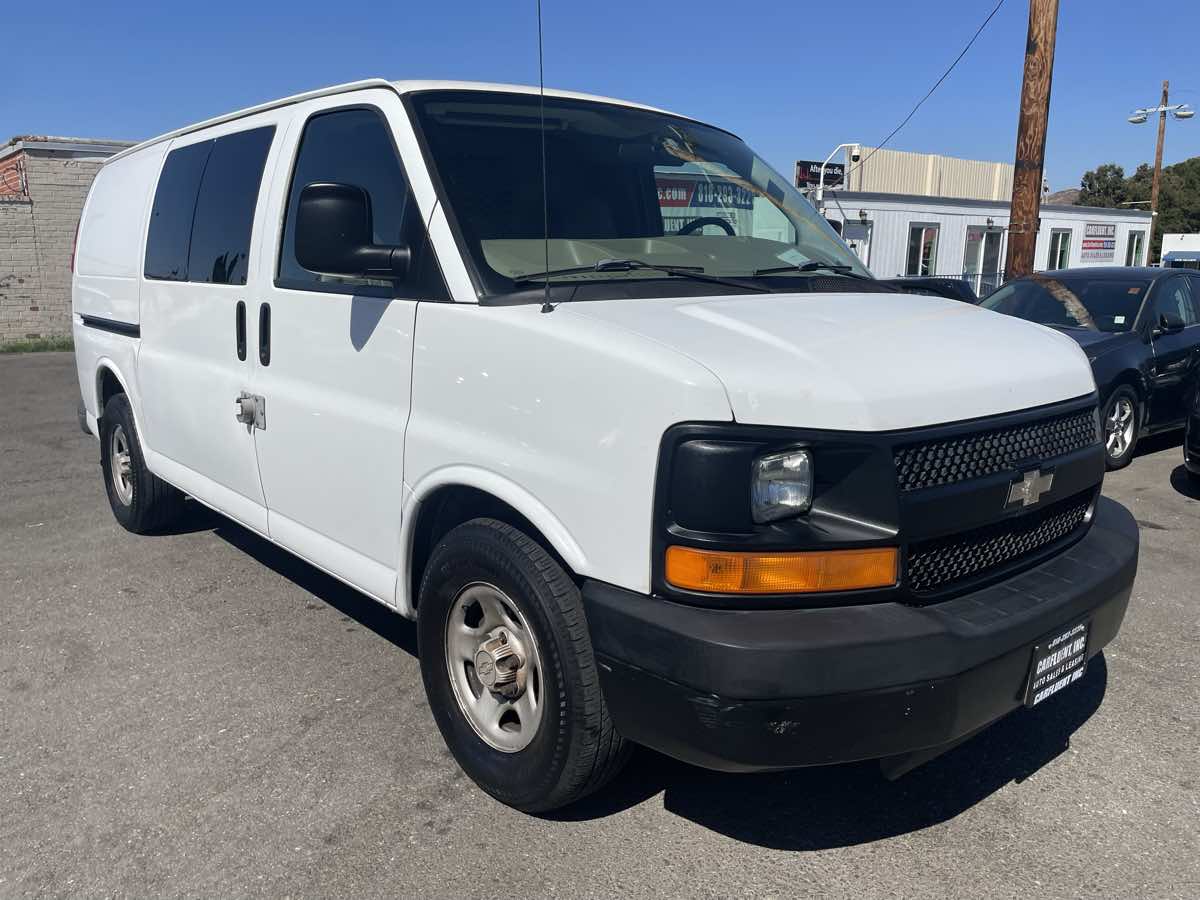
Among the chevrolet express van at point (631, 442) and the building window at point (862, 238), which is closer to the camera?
the chevrolet express van at point (631, 442)

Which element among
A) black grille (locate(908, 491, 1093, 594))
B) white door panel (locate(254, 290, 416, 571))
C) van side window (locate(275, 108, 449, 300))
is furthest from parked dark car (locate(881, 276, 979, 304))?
white door panel (locate(254, 290, 416, 571))

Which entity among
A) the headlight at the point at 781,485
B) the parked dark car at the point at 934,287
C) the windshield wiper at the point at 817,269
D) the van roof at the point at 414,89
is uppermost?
the van roof at the point at 414,89

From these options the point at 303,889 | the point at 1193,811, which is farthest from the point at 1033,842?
the point at 303,889

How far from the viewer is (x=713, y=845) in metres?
2.87

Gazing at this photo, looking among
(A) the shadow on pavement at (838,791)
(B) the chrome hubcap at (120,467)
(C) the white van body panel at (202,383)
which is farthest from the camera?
(B) the chrome hubcap at (120,467)

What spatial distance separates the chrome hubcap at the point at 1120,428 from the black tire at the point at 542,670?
666cm

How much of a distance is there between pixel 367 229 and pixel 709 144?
5.54 ft

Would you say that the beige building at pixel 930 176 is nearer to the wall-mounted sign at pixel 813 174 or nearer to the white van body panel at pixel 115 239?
the wall-mounted sign at pixel 813 174

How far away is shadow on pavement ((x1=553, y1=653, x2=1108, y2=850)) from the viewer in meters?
2.96

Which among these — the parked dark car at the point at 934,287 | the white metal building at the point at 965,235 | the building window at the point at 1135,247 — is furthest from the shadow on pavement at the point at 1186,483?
the building window at the point at 1135,247

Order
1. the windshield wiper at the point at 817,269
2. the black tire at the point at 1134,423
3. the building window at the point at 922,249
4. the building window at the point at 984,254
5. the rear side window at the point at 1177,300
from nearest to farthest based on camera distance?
the windshield wiper at the point at 817,269 < the black tire at the point at 1134,423 < the rear side window at the point at 1177,300 < the building window at the point at 922,249 < the building window at the point at 984,254

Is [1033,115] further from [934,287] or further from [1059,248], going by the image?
[1059,248]

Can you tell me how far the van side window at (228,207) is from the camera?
4.05m

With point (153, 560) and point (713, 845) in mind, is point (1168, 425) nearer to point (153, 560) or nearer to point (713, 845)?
point (713, 845)
